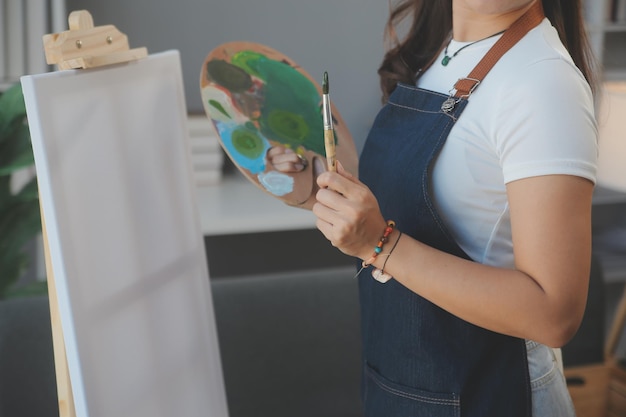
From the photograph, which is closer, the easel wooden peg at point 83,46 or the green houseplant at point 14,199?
the easel wooden peg at point 83,46

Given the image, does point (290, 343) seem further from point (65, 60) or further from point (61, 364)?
point (65, 60)

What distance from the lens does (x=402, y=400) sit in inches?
48.8

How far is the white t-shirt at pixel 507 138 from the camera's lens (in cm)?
95

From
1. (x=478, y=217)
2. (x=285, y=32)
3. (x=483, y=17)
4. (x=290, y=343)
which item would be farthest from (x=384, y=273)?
(x=285, y=32)

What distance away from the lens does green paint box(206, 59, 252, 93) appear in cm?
142

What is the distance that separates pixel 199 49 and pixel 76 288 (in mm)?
1902

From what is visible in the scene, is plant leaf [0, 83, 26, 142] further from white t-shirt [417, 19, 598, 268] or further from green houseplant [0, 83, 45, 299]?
white t-shirt [417, 19, 598, 268]

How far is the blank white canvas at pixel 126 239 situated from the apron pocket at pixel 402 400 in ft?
1.24

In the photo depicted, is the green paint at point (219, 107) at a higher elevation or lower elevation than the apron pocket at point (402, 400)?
higher

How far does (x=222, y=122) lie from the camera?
138cm

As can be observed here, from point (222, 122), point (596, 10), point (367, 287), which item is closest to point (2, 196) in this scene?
point (222, 122)

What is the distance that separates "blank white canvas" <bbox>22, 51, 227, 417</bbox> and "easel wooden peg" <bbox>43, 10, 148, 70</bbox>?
0.07ft

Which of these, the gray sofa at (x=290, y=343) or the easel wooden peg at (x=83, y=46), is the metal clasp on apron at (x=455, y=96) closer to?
the easel wooden peg at (x=83, y=46)

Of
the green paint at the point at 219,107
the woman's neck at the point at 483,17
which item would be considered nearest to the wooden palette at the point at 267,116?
the green paint at the point at 219,107
